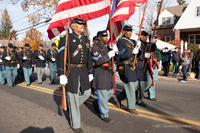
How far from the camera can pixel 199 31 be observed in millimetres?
23719

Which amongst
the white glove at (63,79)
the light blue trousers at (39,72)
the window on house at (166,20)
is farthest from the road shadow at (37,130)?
the window on house at (166,20)

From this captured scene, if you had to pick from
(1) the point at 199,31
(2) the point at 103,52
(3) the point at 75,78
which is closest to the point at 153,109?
(2) the point at 103,52

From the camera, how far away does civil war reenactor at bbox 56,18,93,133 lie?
3348 mm

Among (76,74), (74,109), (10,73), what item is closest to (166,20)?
(10,73)

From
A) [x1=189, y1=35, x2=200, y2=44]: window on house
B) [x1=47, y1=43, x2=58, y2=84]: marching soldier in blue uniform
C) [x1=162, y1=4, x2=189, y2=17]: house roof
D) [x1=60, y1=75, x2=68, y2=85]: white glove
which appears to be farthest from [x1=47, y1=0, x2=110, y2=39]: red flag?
[x1=162, y1=4, x2=189, y2=17]: house roof

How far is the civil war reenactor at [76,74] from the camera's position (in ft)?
11.0

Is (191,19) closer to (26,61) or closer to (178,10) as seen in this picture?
(178,10)

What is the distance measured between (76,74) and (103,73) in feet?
2.56

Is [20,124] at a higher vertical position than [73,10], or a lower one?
lower

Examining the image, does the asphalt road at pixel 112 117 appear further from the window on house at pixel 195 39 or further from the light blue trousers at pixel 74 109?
the window on house at pixel 195 39

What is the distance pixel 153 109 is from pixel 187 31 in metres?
24.1

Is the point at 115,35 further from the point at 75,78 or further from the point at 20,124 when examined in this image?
the point at 20,124

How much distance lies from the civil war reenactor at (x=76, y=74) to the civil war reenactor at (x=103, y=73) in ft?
1.08

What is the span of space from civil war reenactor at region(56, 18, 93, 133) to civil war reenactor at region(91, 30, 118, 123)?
0.33 meters
